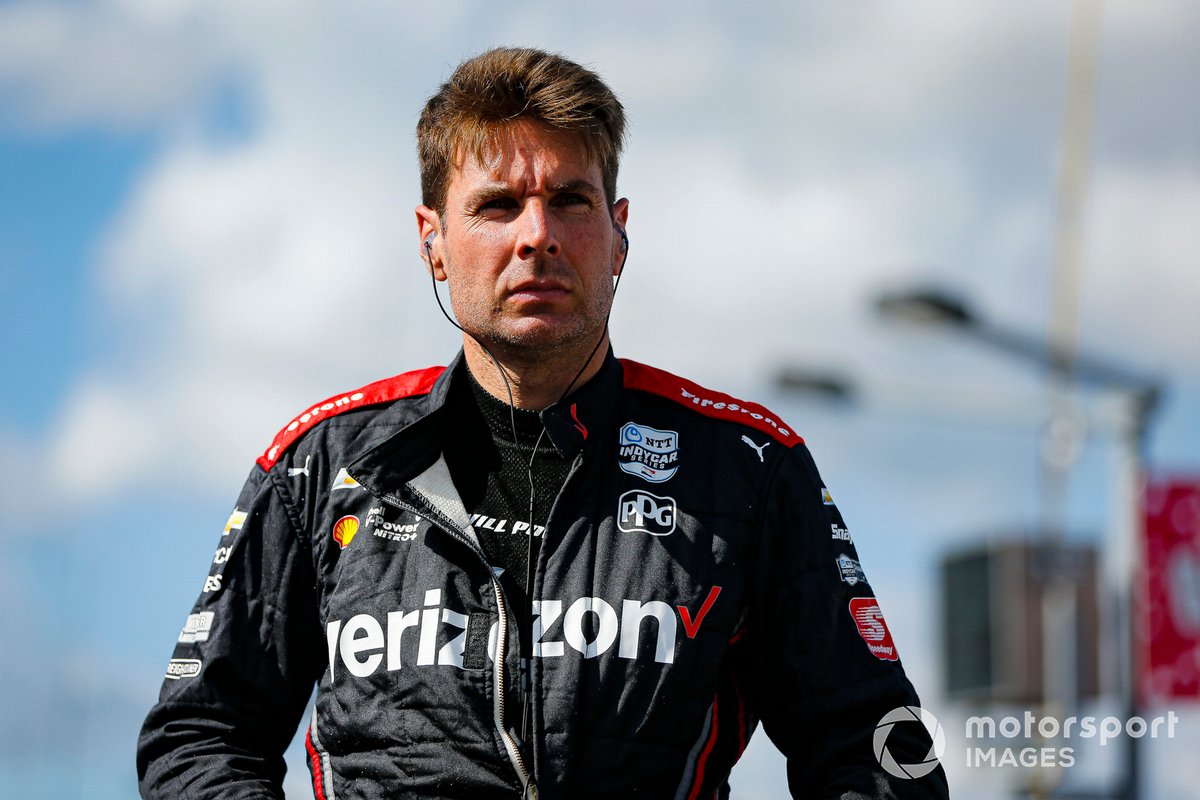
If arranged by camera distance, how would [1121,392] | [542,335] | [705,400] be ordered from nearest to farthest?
[542,335]
[705,400]
[1121,392]

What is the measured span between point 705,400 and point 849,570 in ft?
1.98

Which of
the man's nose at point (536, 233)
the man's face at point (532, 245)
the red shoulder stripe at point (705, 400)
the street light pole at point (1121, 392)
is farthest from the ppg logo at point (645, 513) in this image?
the street light pole at point (1121, 392)

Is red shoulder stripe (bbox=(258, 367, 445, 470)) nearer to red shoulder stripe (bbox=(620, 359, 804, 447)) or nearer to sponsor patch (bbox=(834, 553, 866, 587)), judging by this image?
red shoulder stripe (bbox=(620, 359, 804, 447))

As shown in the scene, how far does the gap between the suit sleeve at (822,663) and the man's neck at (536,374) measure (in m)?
0.59

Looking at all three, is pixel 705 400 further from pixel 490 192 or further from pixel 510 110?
pixel 510 110

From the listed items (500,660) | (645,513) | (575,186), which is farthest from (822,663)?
(575,186)

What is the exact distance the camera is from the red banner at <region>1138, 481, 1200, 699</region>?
488 inches

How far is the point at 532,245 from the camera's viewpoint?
153 inches

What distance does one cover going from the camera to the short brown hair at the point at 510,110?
4.07 m

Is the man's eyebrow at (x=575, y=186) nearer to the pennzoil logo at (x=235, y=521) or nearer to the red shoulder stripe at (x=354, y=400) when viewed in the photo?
the red shoulder stripe at (x=354, y=400)

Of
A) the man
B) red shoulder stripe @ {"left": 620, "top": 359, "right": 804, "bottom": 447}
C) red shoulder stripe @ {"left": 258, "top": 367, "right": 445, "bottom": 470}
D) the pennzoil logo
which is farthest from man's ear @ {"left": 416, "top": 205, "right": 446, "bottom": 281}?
the pennzoil logo

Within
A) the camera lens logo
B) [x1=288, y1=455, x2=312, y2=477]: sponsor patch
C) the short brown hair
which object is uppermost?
the short brown hair

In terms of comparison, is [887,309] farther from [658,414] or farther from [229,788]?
[229,788]

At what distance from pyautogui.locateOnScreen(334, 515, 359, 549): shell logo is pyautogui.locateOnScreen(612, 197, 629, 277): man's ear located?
949 millimetres
